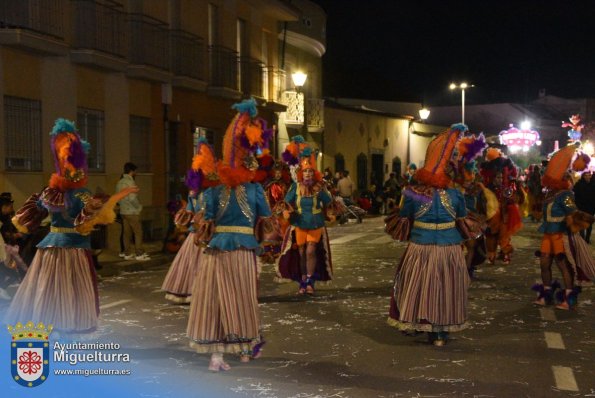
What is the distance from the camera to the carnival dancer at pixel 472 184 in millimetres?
8961

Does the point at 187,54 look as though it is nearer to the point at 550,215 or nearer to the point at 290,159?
the point at 290,159

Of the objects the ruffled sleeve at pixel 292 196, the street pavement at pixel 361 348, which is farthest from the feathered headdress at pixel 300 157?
the street pavement at pixel 361 348

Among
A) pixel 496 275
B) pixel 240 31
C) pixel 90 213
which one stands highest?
pixel 240 31

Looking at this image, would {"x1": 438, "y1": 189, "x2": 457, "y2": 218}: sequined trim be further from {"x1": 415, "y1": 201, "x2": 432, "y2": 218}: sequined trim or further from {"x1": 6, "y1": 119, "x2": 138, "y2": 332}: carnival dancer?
{"x1": 6, "y1": 119, "x2": 138, "y2": 332}: carnival dancer

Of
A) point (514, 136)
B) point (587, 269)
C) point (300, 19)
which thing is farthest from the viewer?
point (514, 136)

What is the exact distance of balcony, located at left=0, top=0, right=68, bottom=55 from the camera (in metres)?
14.3

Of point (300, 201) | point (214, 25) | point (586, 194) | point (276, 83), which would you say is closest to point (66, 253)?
point (300, 201)

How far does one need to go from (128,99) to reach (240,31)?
8239 mm

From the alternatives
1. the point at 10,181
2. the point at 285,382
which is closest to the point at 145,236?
the point at 10,181

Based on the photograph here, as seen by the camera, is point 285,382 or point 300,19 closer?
→ point 285,382

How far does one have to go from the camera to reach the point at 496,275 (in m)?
12.9

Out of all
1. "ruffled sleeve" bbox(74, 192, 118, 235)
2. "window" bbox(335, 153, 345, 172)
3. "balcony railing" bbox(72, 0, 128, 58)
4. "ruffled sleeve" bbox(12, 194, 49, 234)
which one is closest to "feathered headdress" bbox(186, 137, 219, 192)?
"ruffled sleeve" bbox(74, 192, 118, 235)

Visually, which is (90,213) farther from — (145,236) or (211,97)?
(211,97)

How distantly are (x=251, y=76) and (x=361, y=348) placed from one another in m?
19.4
